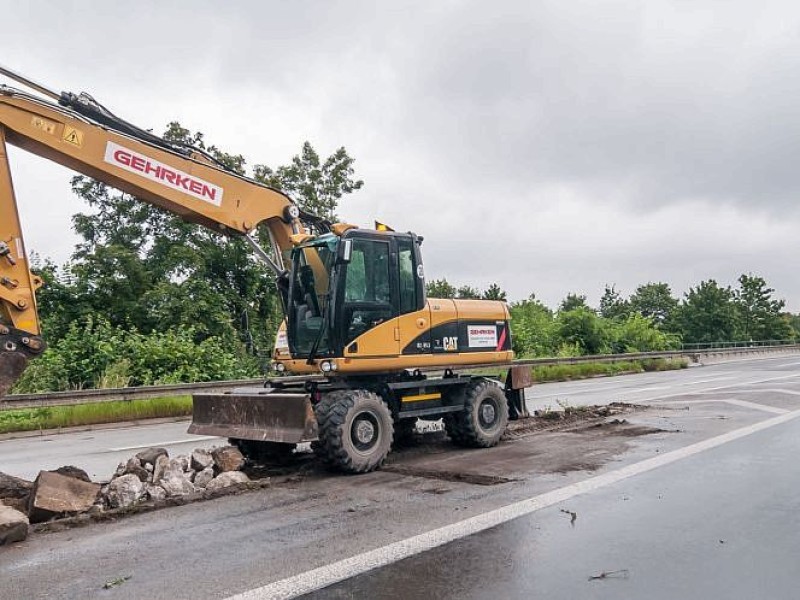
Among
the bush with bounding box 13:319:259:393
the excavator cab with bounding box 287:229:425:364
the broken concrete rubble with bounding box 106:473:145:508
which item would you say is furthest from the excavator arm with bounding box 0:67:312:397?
the bush with bounding box 13:319:259:393

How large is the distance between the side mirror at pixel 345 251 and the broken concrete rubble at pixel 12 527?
4.13m

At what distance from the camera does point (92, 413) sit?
49.3 ft

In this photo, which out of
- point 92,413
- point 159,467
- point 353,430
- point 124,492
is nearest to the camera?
point 124,492

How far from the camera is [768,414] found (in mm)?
12445

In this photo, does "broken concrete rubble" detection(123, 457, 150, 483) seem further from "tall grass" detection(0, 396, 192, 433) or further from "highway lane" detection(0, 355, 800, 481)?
"tall grass" detection(0, 396, 192, 433)

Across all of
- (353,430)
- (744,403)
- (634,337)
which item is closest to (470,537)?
(353,430)

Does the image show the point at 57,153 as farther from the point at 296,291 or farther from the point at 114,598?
the point at 114,598

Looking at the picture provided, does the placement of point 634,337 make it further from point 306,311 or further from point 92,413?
point 306,311

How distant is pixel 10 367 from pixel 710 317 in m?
67.5

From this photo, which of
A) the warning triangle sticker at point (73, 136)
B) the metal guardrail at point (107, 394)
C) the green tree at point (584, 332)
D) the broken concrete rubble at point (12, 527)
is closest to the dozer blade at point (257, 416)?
the broken concrete rubble at point (12, 527)

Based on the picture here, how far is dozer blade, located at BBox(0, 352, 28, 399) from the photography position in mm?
6113

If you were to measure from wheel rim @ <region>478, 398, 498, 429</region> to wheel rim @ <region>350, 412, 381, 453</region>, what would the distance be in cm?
214

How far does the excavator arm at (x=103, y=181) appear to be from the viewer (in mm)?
6414

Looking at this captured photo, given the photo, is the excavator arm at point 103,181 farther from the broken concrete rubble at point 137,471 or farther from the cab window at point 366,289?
the broken concrete rubble at point 137,471
